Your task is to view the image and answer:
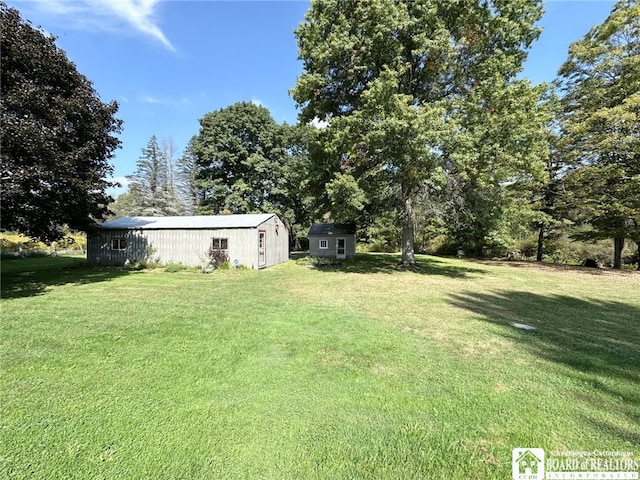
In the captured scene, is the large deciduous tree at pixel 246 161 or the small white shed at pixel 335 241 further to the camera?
the large deciduous tree at pixel 246 161

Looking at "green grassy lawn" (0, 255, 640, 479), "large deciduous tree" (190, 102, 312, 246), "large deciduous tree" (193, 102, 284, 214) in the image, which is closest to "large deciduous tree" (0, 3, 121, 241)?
"green grassy lawn" (0, 255, 640, 479)

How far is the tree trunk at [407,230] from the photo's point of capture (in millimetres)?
14172

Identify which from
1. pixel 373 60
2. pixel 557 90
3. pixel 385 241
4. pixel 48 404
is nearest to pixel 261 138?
pixel 385 241

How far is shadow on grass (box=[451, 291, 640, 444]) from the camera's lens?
343 centimetres

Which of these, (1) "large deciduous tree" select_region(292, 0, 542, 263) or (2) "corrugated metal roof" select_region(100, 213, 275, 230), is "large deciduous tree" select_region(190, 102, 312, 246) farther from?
(1) "large deciduous tree" select_region(292, 0, 542, 263)

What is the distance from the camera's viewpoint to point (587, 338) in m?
5.57

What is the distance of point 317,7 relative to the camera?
47.6ft

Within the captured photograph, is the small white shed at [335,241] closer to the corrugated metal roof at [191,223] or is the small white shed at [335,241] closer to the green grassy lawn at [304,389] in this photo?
the corrugated metal roof at [191,223]

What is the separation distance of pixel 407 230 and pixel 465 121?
5631 mm

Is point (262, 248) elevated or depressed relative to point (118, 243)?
depressed

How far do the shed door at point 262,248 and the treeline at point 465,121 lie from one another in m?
3.21

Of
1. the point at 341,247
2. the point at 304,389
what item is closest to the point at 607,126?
the point at 341,247

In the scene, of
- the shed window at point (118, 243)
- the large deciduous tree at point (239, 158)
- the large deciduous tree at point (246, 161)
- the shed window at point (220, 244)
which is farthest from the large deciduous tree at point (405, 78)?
the large deciduous tree at point (239, 158)

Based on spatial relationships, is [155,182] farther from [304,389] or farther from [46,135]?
[304,389]
